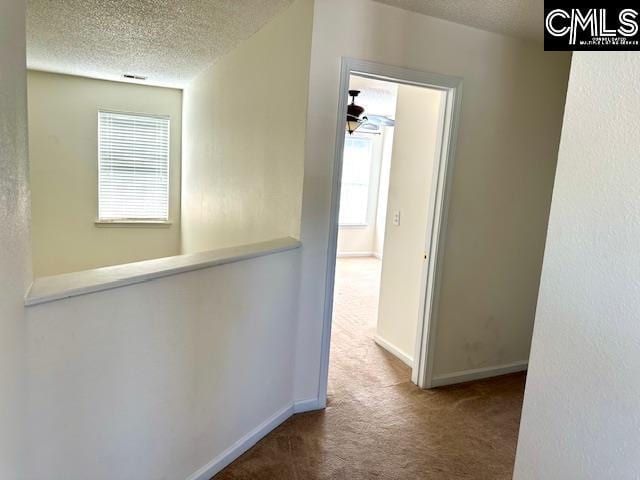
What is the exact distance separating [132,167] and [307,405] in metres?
4.04

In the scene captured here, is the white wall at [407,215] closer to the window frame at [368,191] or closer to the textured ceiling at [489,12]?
the textured ceiling at [489,12]

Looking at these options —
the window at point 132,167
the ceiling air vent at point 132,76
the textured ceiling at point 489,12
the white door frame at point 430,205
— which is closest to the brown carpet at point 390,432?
the white door frame at point 430,205

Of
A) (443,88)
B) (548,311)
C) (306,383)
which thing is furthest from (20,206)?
(443,88)

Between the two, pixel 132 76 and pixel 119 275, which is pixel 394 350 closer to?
pixel 119 275

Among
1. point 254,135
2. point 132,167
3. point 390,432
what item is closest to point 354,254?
point 132,167

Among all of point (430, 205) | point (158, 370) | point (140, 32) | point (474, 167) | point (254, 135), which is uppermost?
point (140, 32)

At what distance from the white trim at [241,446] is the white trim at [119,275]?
37.4 inches

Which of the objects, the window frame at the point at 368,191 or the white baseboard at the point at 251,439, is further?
the window frame at the point at 368,191

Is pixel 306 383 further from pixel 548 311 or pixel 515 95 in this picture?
pixel 515 95

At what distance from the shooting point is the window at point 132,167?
527 cm

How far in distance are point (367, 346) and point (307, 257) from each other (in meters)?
1.52

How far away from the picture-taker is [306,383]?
8.67 ft

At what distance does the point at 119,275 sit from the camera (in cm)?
151

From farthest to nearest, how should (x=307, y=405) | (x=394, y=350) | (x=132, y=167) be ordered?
1. (x=132, y=167)
2. (x=394, y=350)
3. (x=307, y=405)
